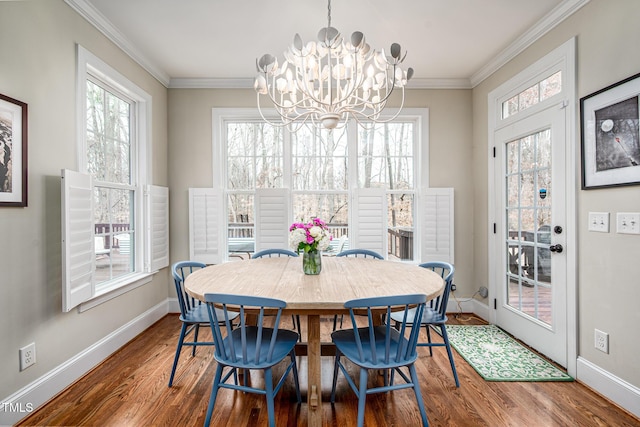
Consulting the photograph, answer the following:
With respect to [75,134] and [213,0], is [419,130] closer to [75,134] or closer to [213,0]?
[213,0]

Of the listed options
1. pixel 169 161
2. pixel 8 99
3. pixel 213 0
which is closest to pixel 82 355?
pixel 8 99

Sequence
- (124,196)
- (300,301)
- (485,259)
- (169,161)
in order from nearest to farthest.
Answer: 1. (300,301)
2. (124,196)
3. (485,259)
4. (169,161)

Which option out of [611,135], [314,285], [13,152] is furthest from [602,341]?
[13,152]

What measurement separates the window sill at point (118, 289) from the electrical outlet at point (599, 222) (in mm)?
3618

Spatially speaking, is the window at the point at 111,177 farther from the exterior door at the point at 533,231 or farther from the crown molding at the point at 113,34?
the exterior door at the point at 533,231

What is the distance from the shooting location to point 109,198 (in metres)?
2.87

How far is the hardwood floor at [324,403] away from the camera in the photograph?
1.85 m

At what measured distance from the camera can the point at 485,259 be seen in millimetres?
3523

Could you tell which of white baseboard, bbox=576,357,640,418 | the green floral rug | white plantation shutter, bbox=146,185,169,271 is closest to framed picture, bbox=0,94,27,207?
white plantation shutter, bbox=146,185,169,271

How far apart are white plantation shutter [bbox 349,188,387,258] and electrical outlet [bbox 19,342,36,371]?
284 centimetres

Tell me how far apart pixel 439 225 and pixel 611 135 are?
6.11 ft

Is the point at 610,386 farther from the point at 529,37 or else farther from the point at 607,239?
the point at 529,37

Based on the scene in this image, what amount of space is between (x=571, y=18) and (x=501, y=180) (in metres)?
1.41

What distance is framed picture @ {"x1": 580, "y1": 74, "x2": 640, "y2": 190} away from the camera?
1.89 meters
